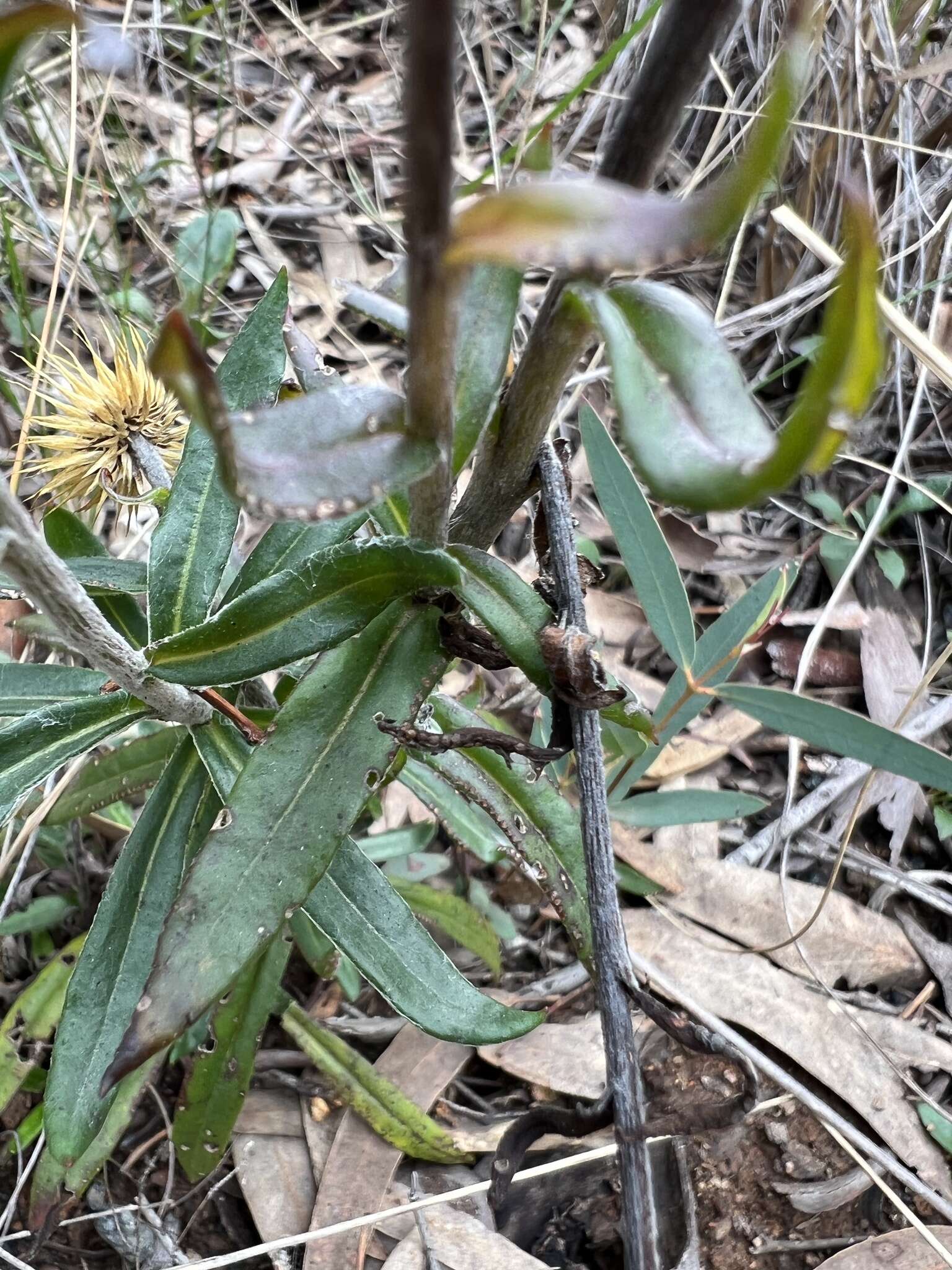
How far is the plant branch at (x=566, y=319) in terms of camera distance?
450 millimetres

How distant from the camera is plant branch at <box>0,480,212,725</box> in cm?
61

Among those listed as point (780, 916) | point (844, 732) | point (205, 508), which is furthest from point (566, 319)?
point (780, 916)

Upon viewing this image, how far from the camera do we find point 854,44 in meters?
1.93

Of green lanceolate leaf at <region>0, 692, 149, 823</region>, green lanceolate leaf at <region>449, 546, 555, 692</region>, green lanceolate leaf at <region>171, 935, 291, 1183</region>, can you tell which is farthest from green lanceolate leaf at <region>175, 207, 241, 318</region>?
green lanceolate leaf at <region>449, 546, 555, 692</region>

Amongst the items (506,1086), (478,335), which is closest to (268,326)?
(478,335)

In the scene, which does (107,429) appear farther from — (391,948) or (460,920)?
(460,920)

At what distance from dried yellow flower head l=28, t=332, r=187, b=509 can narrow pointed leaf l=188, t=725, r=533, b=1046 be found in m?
0.39

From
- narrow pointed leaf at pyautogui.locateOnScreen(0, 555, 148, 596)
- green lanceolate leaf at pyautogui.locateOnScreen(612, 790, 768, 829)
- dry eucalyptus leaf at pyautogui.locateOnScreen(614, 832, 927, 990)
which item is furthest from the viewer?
dry eucalyptus leaf at pyautogui.locateOnScreen(614, 832, 927, 990)

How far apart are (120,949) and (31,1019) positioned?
1.63ft

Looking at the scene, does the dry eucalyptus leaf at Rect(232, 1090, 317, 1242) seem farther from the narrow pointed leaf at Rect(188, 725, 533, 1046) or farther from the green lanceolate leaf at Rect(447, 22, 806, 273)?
the green lanceolate leaf at Rect(447, 22, 806, 273)

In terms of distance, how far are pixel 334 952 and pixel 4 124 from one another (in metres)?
2.19

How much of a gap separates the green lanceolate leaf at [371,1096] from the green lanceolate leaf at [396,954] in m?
0.43

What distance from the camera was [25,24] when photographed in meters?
0.44

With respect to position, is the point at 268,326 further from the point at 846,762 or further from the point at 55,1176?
the point at 846,762
